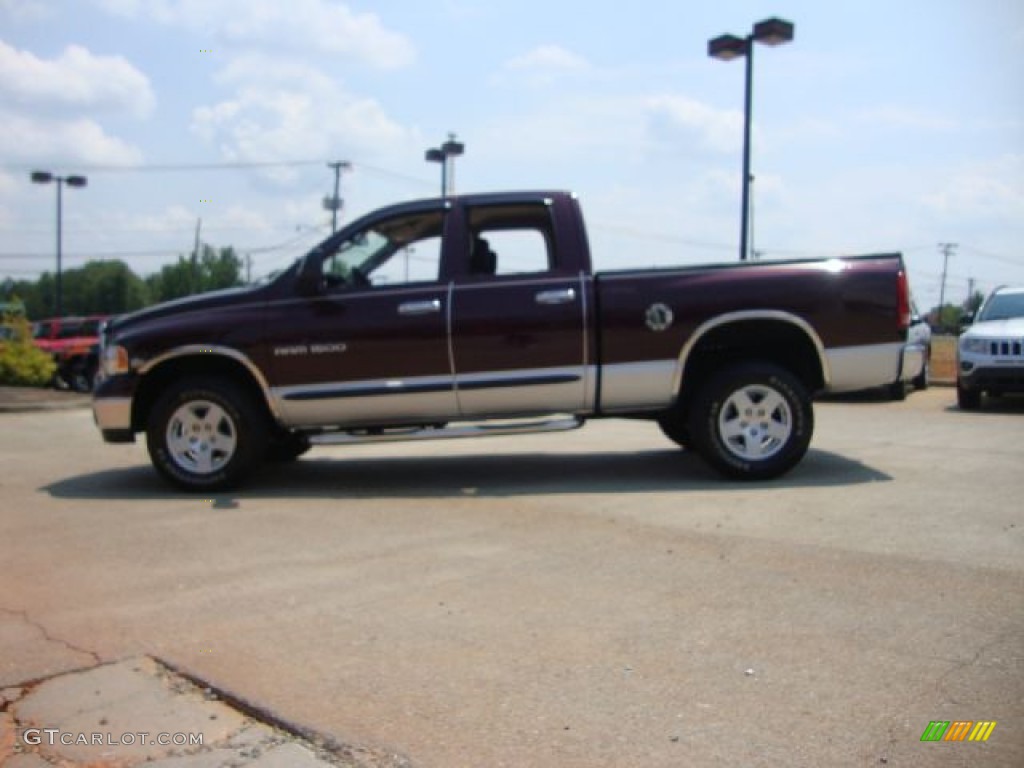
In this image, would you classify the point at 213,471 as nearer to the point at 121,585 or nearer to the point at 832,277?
the point at 121,585

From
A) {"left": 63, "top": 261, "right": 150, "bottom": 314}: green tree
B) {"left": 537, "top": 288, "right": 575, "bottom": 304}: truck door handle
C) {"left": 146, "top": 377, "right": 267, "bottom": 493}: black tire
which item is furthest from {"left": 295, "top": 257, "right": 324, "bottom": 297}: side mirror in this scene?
{"left": 63, "top": 261, "right": 150, "bottom": 314}: green tree

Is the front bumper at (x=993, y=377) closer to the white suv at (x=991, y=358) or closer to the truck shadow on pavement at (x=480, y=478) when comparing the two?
the white suv at (x=991, y=358)

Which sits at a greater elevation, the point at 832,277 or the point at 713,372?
the point at 832,277

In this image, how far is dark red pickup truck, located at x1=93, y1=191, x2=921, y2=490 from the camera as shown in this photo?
7125 millimetres

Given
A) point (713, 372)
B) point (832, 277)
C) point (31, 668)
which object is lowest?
point (31, 668)

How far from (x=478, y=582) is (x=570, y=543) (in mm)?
862

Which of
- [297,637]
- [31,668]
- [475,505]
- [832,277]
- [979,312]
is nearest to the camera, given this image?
[31,668]

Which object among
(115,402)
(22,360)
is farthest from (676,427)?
(22,360)

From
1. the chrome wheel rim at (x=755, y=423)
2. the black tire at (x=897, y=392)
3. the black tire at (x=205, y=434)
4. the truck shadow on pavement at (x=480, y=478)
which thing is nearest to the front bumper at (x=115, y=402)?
the black tire at (x=205, y=434)

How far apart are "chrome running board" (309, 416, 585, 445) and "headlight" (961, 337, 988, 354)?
23.6ft

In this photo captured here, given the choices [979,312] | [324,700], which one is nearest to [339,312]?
[324,700]

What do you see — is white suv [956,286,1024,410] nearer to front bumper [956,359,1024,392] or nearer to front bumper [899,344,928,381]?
front bumper [956,359,1024,392]

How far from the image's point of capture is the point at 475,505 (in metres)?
6.66

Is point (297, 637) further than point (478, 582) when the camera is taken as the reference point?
No
